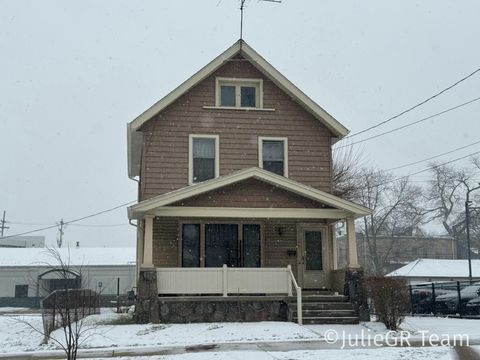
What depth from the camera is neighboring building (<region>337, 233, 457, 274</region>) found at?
66.5 meters

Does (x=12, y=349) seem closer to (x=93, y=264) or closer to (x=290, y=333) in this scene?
(x=290, y=333)

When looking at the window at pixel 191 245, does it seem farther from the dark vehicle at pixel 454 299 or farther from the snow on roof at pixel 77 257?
the snow on roof at pixel 77 257

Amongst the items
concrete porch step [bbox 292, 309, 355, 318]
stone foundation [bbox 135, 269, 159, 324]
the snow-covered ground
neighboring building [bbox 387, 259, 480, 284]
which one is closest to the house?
stone foundation [bbox 135, 269, 159, 324]

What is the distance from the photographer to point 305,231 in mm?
17734

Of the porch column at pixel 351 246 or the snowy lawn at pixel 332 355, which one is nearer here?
the snowy lawn at pixel 332 355

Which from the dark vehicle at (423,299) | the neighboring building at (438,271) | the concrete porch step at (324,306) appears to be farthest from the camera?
the neighboring building at (438,271)

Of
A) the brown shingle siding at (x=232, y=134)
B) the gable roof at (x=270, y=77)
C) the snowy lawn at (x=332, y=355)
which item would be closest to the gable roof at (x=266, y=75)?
the gable roof at (x=270, y=77)

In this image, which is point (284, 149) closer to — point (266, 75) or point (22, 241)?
point (266, 75)

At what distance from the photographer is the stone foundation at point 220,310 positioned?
14.4 meters

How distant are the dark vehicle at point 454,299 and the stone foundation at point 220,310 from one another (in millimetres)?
6729

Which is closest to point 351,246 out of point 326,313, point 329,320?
point 326,313

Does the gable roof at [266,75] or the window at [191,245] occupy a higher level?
the gable roof at [266,75]

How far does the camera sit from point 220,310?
47.9ft

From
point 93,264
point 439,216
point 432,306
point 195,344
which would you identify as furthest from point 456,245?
point 195,344
